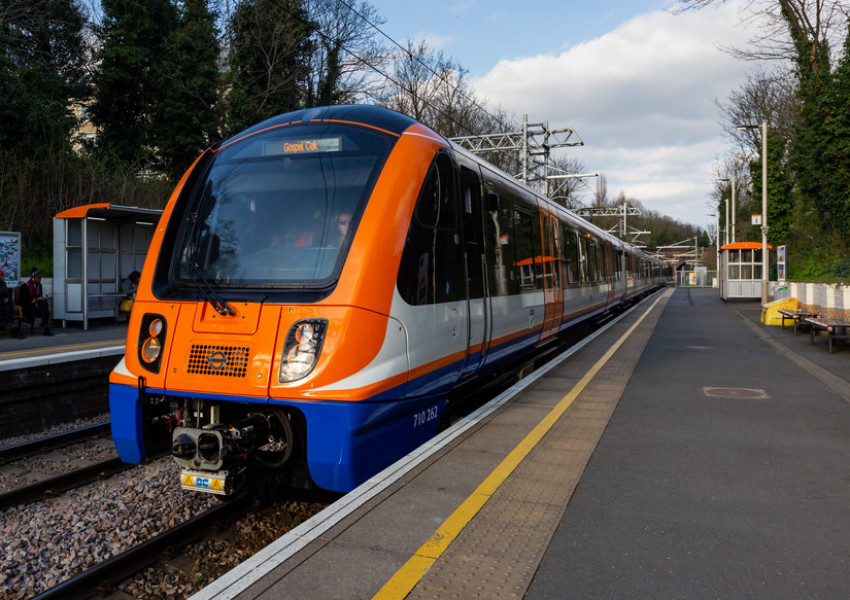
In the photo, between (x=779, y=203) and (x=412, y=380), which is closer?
(x=412, y=380)

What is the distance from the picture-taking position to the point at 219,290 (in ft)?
16.0

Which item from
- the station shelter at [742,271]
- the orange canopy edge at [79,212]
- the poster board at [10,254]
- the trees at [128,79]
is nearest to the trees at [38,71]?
the trees at [128,79]

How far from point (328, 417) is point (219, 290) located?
1.34 metres

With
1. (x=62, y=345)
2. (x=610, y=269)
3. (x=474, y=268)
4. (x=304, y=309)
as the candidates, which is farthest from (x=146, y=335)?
(x=610, y=269)

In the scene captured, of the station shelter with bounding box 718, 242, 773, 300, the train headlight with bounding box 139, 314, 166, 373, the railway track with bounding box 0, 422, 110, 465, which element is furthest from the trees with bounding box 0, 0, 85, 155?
the station shelter with bounding box 718, 242, 773, 300

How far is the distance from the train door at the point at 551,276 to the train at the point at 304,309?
3.88 meters

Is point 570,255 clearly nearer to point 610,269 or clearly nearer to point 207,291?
point 610,269

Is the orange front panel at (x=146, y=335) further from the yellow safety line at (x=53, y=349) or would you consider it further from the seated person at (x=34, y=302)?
the seated person at (x=34, y=302)

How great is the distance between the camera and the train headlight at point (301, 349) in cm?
427

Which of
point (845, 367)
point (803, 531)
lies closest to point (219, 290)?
point (803, 531)

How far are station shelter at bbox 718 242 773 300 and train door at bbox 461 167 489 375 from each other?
997 inches

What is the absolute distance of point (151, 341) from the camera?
4.81 metres

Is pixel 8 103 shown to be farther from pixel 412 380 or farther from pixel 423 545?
pixel 423 545

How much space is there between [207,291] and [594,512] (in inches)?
117
